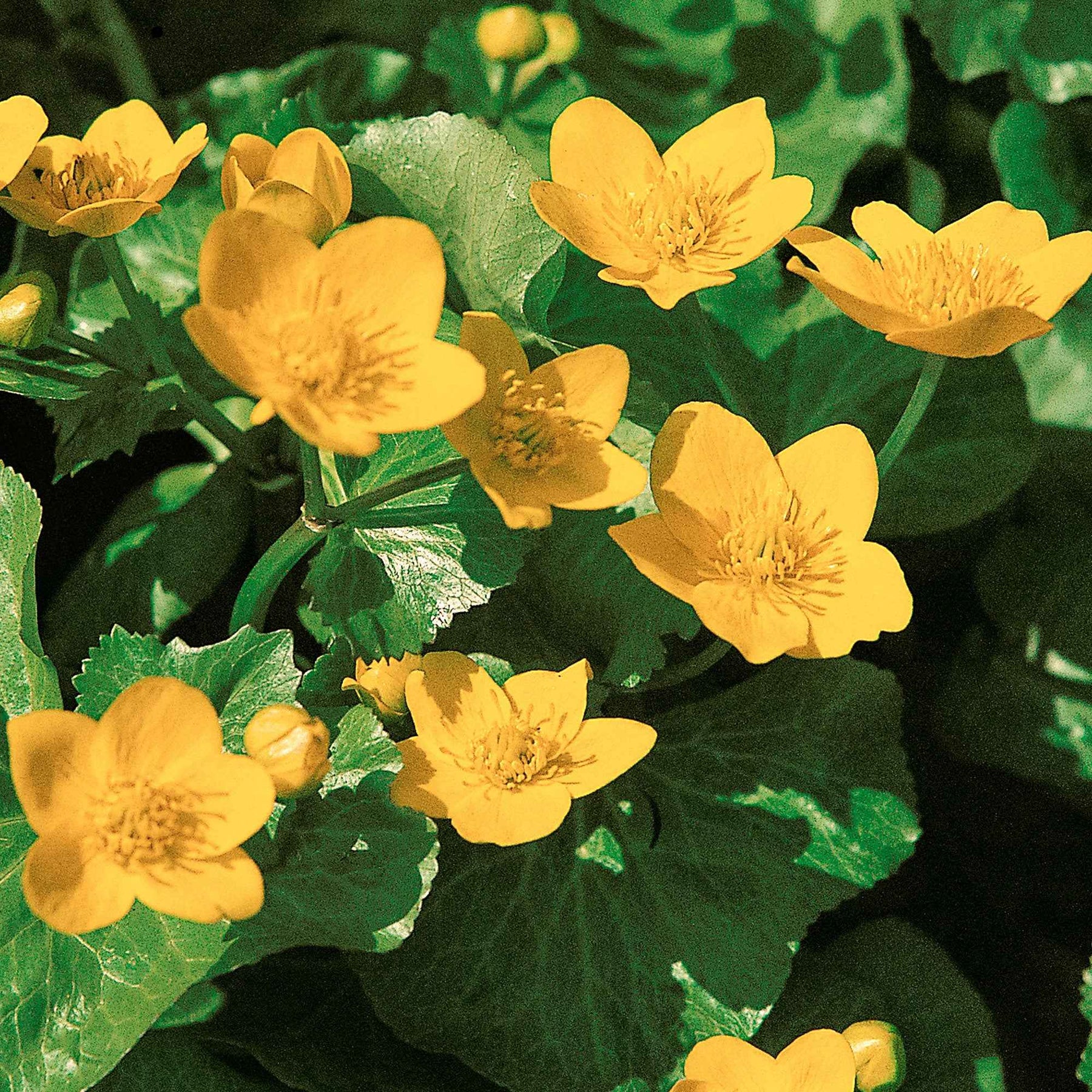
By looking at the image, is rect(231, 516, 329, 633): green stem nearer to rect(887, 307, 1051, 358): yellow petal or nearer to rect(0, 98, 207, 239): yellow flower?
rect(0, 98, 207, 239): yellow flower

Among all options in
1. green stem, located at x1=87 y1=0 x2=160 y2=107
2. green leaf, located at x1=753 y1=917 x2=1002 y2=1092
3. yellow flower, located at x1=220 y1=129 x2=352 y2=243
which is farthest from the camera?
green stem, located at x1=87 y1=0 x2=160 y2=107

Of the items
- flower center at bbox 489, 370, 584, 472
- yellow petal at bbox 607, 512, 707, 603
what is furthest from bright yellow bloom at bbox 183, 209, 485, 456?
yellow petal at bbox 607, 512, 707, 603

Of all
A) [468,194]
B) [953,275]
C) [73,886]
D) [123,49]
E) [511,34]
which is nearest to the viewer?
[73,886]

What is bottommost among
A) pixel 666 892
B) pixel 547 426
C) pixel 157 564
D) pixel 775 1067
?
pixel 666 892

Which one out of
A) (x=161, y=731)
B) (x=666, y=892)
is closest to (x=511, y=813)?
(x=161, y=731)

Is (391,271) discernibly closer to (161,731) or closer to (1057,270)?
(161,731)

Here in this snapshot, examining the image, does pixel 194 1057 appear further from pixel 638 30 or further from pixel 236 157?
pixel 638 30
